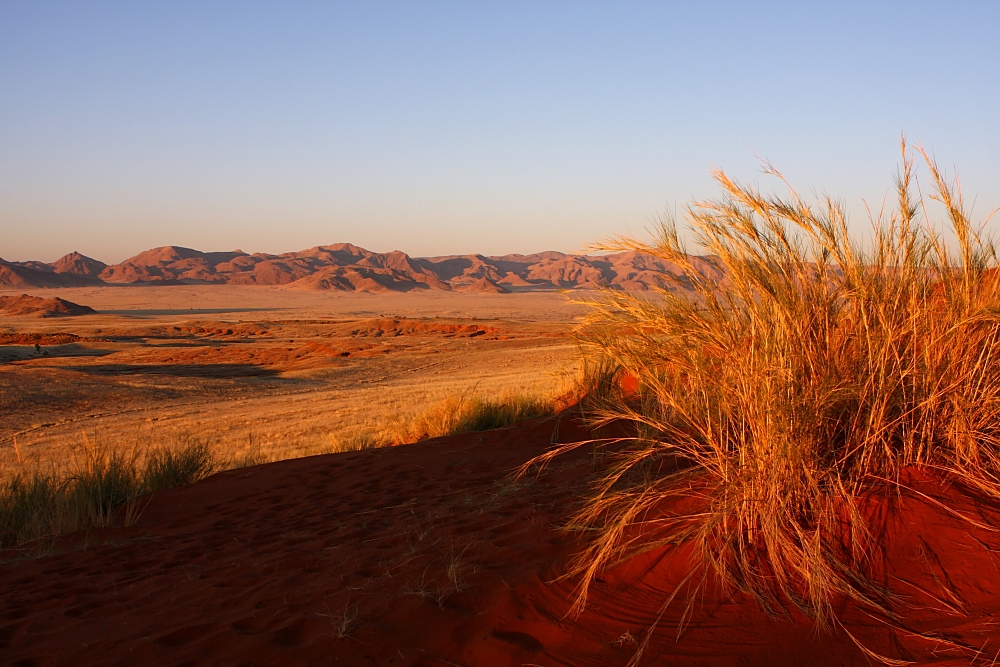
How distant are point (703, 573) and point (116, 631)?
10.5 ft

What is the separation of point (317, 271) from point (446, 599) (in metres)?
153

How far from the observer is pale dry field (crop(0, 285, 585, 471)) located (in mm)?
15188

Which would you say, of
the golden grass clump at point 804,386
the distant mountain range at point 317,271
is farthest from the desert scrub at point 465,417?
the distant mountain range at point 317,271

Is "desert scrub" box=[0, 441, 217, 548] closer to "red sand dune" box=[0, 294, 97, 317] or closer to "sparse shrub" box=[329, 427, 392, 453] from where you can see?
"sparse shrub" box=[329, 427, 392, 453]

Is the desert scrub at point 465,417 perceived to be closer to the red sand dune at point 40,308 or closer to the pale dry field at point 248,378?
the pale dry field at point 248,378

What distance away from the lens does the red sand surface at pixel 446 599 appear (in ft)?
11.0

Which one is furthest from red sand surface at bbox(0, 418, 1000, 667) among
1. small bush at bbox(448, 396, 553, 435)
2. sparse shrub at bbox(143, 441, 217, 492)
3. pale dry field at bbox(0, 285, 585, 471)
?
small bush at bbox(448, 396, 553, 435)

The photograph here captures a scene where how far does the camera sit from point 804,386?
3.85 meters

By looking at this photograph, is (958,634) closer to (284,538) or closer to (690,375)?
(690,375)

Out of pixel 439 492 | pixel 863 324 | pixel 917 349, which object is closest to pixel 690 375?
pixel 863 324

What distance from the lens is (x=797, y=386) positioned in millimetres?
3863

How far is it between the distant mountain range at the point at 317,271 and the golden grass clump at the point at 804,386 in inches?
4723

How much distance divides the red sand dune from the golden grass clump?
74.3m

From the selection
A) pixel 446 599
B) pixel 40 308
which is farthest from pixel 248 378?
pixel 40 308
